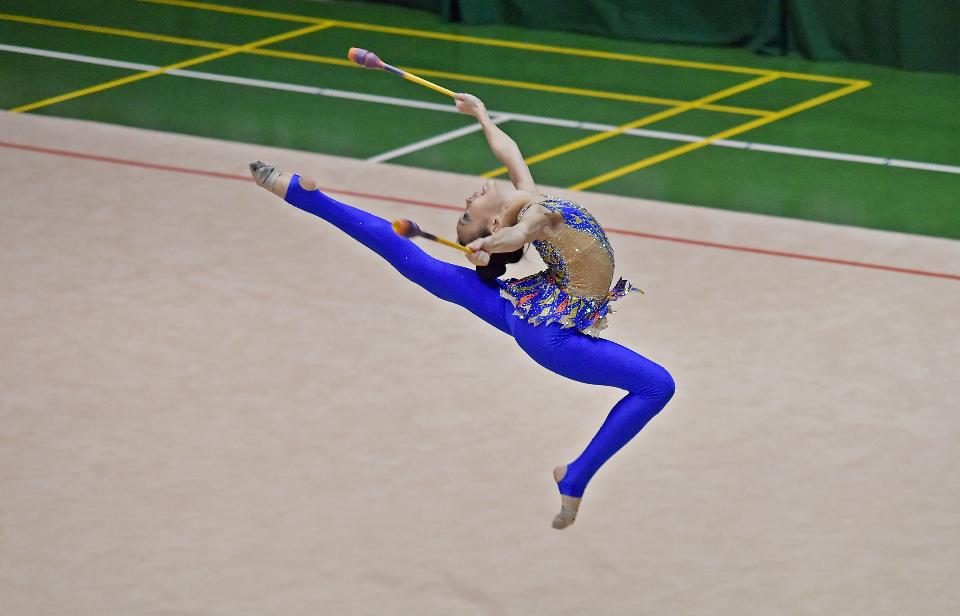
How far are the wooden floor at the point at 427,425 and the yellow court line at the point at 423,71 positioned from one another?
2.22 m

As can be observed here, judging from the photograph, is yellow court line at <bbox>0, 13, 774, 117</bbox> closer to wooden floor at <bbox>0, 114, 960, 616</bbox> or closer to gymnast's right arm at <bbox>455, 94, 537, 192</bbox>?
wooden floor at <bbox>0, 114, 960, 616</bbox>

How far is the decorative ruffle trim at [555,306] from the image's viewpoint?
5.71m

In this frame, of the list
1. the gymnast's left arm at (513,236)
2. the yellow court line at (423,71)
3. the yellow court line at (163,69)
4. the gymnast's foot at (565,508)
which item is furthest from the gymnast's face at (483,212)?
the yellow court line at (163,69)

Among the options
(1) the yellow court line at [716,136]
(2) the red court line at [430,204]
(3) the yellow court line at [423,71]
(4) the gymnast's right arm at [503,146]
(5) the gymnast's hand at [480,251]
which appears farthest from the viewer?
(3) the yellow court line at [423,71]

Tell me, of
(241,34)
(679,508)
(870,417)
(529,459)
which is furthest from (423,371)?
(241,34)

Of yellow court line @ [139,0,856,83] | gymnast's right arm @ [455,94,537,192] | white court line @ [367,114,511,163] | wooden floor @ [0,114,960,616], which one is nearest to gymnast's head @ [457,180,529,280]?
gymnast's right arm @ [455,94,537,192]

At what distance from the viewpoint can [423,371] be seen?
26.8 feet

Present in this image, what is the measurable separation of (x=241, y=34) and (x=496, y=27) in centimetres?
228

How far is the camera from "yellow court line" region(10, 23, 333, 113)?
12079mm

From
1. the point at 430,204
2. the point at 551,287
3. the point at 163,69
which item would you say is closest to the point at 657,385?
the point at 551,287

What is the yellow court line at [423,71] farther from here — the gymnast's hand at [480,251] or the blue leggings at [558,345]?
the gymnast's hand at [480,251]

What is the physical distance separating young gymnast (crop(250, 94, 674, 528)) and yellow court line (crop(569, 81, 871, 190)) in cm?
497

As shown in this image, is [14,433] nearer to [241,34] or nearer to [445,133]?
[445,133]

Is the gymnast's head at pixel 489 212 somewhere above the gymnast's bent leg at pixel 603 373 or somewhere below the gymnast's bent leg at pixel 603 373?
above
